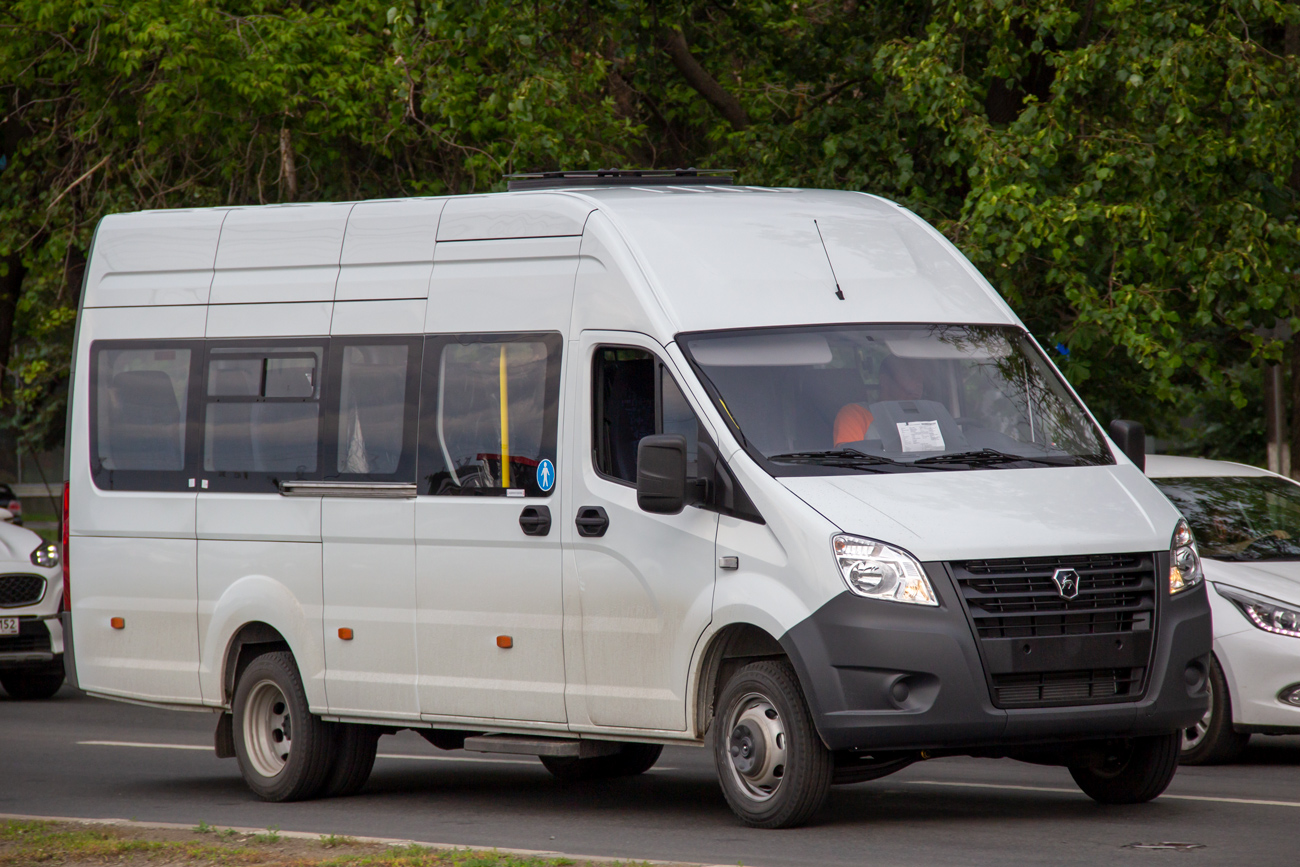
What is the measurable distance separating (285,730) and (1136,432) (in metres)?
4.64

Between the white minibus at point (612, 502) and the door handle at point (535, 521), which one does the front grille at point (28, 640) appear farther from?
the door handle at point (535, 521)

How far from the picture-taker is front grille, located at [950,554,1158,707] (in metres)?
7.96

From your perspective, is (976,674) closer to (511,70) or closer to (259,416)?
(259,416)

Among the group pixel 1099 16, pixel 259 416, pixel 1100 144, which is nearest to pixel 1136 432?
pixel 259 416

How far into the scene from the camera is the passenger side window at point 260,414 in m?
10.4

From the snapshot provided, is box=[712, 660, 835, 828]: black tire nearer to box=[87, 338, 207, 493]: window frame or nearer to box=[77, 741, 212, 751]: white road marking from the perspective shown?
box=[87, 338, 207, 493]: window frame

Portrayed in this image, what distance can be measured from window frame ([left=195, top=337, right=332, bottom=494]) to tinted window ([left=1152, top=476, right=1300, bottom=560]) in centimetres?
485

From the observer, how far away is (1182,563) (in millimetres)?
8500

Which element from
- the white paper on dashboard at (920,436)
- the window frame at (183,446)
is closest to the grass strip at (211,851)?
the white paper on dashboard at (920,436)

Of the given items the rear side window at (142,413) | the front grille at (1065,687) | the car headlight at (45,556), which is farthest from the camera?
the car headlight at (45,556)

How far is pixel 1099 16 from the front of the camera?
16125 mm

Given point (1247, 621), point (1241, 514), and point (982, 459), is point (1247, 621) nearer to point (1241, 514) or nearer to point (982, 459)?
point (1241, 514)

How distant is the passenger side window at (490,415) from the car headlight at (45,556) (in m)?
8.07

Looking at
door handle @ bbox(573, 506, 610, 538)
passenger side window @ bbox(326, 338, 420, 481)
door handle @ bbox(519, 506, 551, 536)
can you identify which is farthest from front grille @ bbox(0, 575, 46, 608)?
door handle @ bbox(573, 506, 610, 538)
